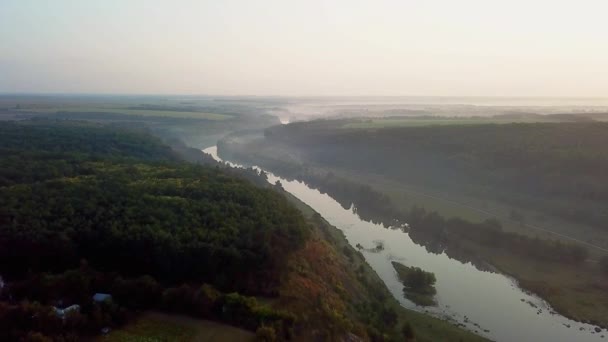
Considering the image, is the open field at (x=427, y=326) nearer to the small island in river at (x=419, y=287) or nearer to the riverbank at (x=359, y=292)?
the riverbank at (x=359, y=292)

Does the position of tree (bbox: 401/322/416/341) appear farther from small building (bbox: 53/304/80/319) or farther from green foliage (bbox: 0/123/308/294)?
small building (bbox: 53/304/80/319)

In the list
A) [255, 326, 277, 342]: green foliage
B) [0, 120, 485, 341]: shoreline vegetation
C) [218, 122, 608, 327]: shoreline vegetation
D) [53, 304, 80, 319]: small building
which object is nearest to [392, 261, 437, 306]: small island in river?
[0, 120, 485, 341]: shoreline vegetation

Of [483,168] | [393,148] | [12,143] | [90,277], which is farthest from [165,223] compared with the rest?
[393,148]

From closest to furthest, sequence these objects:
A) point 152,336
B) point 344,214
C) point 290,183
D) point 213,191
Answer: point 152,336
point 213,191
point 344,214
point 290,183

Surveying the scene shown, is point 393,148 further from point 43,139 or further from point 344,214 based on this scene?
point 43,139

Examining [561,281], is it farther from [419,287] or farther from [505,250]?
[419,287]

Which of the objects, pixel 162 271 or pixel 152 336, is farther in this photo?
pixel 162 271

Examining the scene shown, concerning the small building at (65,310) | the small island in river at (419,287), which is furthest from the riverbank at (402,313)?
the small building at (65,310)

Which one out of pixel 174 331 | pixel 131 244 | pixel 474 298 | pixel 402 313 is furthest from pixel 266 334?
pixel 474 298
